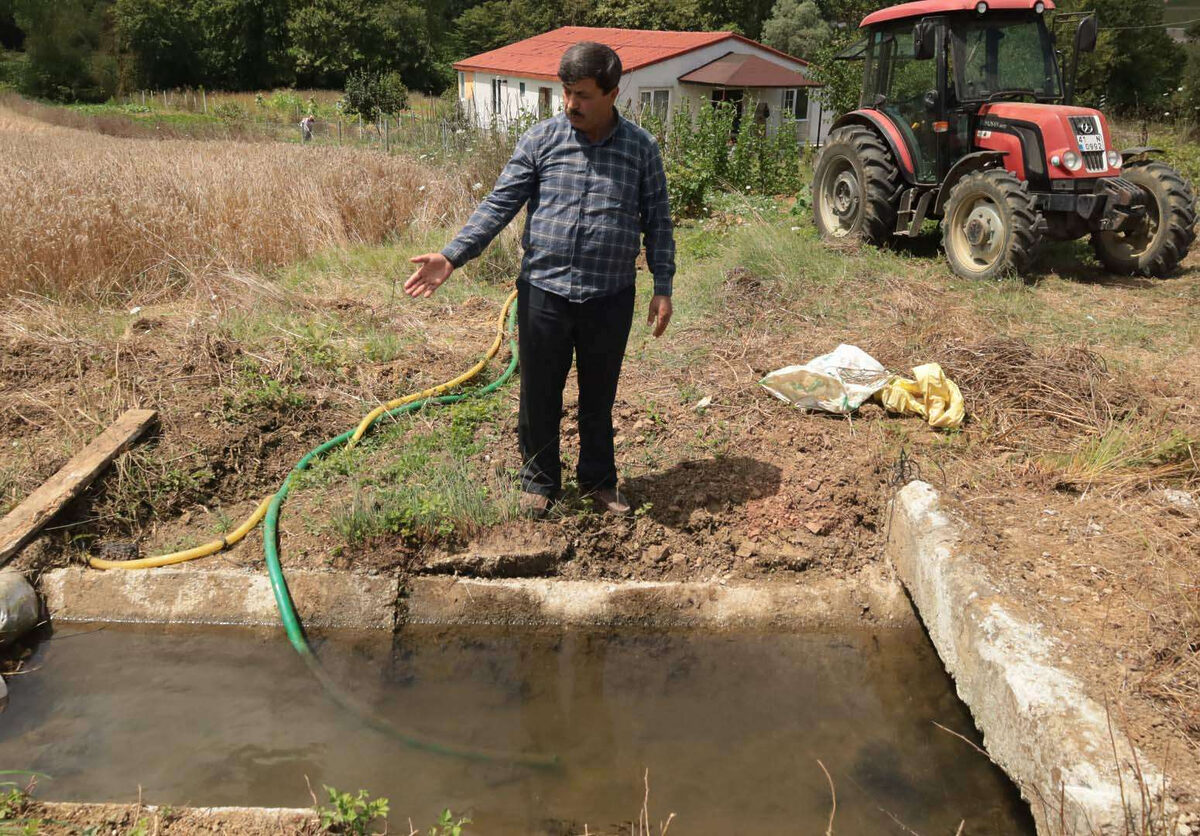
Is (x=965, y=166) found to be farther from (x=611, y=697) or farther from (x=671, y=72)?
(x=671, y=72)

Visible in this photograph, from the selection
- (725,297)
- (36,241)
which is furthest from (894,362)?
(36,241)

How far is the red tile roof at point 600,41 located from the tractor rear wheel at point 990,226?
19.0 metres

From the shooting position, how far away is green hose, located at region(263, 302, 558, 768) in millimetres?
3301

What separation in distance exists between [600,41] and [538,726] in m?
24.8

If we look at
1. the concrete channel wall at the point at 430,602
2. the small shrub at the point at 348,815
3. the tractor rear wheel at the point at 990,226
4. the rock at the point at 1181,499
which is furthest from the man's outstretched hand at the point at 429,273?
the tractor rear wheel at the point at 990,226

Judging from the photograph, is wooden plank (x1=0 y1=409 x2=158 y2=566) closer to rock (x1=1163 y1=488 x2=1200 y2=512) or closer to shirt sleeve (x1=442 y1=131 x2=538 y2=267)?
shirt sleeve (x1=442 y1=131 x2=538 y2=267)

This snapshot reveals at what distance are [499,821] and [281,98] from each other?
1722 inches

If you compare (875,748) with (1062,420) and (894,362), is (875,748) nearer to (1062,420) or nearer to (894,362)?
(1062,420)

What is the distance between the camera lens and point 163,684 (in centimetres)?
361

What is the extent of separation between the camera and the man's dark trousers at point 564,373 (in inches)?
149

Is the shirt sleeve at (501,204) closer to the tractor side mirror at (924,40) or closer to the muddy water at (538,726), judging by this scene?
the muddy water at (538,726)

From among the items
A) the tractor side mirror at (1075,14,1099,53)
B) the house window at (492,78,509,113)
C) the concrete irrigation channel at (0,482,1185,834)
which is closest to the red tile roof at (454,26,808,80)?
the house window at (492,78,509,113)

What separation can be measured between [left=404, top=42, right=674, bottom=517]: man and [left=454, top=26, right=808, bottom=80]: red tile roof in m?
22.8

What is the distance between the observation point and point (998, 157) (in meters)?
7.79
